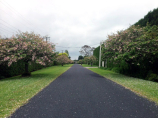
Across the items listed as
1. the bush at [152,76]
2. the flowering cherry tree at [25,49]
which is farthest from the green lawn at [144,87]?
the flowering cherry tree at [25,49]

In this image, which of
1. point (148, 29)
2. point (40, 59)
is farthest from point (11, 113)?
point (148, 29)

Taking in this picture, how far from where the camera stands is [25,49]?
12.3m

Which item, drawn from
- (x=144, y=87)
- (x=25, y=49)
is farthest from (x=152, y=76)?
(x=25, y=49)

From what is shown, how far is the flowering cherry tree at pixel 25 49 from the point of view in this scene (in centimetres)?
1177

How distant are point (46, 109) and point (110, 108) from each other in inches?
82.6

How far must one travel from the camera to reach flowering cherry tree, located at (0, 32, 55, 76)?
11.8 m

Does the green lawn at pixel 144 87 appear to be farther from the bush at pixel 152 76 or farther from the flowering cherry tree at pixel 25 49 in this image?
the flowering cherry tree at pixel 25 49

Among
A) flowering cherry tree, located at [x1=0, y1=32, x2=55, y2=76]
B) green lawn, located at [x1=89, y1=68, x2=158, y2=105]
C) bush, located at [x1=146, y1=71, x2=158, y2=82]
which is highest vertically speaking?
Result: flowering cherry tree, located at [x1=0, y1=32, x2=55, y2=76]

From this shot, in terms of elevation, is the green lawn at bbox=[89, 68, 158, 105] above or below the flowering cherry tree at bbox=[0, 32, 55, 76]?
below

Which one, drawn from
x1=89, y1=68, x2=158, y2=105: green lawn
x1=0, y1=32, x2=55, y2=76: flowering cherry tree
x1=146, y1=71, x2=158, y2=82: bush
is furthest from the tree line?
x1=0, y1=32, x2=55, y2=76: flowering cherry tree

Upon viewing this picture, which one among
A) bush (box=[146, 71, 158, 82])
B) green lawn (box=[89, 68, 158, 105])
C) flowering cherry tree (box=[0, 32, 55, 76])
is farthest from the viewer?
bush (box=[146, 71, 158, 82])

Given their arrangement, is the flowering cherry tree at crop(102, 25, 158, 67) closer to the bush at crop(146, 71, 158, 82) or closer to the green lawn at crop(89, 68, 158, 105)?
the bush at crop(146, 71, 158, 82)

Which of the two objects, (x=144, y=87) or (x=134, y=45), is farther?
(x=134, y=45)

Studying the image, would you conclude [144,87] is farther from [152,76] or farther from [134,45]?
[134,45]
